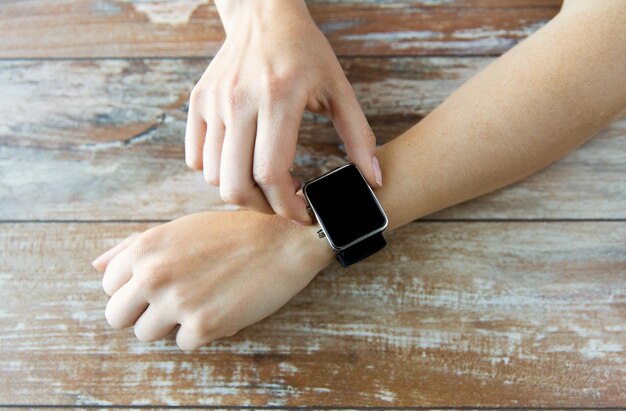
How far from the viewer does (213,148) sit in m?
0.77

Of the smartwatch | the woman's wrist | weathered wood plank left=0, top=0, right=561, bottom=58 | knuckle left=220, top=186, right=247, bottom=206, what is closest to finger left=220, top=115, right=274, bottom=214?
knuckle left=220, top=186, right=247, bottom=206

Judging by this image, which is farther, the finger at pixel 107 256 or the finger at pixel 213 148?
the finger at pixel 107 256

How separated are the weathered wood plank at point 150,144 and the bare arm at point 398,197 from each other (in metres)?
0.08

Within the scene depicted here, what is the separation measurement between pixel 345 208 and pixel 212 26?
498mm

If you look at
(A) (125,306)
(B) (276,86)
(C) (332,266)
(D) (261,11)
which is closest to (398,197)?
(C) (332,266)

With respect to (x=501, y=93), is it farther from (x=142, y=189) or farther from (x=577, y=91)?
(x=142, y=189)

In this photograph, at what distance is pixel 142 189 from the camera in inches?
38.6

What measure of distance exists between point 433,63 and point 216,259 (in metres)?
0.56

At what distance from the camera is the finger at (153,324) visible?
2.85 ft

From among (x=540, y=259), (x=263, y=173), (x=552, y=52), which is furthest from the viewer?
(x=540, y=259)

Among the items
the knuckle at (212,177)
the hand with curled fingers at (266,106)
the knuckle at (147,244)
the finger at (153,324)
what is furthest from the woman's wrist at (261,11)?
the finger at (153,324)

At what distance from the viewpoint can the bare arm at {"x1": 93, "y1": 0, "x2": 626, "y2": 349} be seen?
2.72 feet

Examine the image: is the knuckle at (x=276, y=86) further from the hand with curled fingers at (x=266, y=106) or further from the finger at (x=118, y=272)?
the finger at (x=118, y=272)

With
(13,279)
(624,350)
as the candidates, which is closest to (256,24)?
(13,279)
